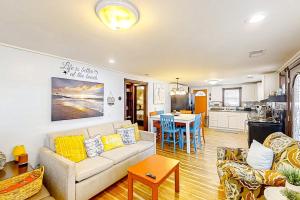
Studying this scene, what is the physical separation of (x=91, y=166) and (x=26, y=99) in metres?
1.53

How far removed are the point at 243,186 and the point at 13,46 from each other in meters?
3.62

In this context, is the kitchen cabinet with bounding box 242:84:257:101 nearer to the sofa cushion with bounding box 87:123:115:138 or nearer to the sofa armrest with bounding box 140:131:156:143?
the sofa armrest with bounding box 140:131:156:143

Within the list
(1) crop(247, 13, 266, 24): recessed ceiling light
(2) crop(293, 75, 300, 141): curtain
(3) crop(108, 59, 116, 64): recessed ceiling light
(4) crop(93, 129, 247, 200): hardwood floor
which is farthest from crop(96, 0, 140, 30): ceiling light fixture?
(2) crop(293, 75, 300, 141): curtain

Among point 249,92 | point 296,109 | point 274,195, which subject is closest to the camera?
point 274,195

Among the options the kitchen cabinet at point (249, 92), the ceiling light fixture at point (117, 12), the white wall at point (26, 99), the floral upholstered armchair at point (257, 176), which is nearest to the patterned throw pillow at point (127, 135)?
the white wall at point (26, 99)

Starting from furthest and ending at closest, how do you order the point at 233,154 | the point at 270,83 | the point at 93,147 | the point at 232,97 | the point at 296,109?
the point at 232,97 < the point at 270,83 < the point at 296,109 < the point at 93,147 < the point at 233,154

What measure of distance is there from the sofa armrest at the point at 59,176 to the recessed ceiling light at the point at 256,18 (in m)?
2.63

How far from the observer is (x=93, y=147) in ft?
8.40

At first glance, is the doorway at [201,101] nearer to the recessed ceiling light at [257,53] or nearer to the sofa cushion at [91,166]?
the recessed ceiling light at [257,53]

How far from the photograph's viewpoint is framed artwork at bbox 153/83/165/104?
225 inches

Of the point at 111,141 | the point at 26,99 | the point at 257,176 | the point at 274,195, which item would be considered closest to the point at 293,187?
the point at 274,195

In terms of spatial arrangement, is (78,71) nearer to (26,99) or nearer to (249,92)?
(26,99)

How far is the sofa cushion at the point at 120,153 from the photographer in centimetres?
248

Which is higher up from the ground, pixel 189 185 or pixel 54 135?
pixel 54 135
